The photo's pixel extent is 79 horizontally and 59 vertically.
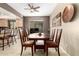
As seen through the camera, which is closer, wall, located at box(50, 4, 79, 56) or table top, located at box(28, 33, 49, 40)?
wall, located at box(50, 4, 79, 56)

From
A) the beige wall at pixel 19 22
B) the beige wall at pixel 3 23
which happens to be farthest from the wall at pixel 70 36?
the beige wall at pixel 3 23

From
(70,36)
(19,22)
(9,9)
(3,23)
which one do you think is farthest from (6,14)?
(70,36)

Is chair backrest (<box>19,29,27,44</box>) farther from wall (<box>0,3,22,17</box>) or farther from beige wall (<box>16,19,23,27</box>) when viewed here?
wall (<box>0,3,22,17</box>)

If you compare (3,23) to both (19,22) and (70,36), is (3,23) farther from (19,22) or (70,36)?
(70,36)

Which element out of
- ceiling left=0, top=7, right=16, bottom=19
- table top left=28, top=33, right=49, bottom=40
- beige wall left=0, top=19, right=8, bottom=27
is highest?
ceiling left=0, top=7, right=16, bottom=19

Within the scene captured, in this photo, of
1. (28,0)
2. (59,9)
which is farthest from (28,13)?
(28,0)

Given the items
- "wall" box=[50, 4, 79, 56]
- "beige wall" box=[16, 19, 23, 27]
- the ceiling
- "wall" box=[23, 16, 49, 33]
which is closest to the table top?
"wall" box=[23, 16, 49, 33]

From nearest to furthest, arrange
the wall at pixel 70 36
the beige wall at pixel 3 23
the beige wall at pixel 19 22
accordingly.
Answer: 1. the wall at pixel 70 36
2. the beige wall at pixel 19 22
3. the beige wall at pixel 3 23

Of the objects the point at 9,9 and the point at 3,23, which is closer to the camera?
the point at 3,23

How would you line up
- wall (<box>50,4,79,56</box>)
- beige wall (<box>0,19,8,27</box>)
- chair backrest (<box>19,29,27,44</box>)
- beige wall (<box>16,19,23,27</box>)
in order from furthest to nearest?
chair backrest (<box>19,29,27,44</box>) → beige wall (<box>0,19,8,27</box>) → beige wall (<box>16,19,23,27</box>) → wall (<box>50,4,79,56</box>)

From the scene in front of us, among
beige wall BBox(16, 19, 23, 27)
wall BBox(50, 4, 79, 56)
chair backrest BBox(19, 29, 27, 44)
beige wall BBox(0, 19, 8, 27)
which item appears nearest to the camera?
wall BBox(50, 4, 79, 56)

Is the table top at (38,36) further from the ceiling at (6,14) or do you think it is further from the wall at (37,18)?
the ceiling at (6,14)

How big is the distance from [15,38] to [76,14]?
2.17 metres

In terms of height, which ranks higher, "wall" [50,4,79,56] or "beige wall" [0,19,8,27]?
"beige wall" [0,19,8,27]
